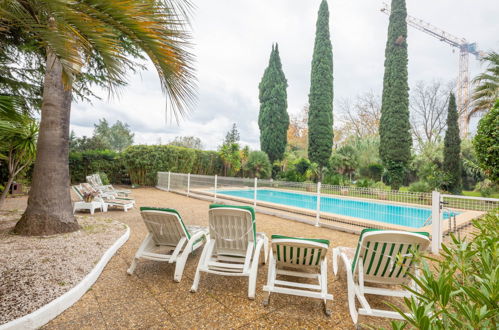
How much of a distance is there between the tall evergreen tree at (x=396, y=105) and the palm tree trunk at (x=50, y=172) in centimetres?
1604

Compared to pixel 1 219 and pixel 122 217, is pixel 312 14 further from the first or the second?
pixel 1 219

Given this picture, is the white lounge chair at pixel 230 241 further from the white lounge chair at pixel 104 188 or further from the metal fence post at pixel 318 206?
the white lounge chair at pixel 104 188

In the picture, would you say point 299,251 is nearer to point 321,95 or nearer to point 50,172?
point 50,172

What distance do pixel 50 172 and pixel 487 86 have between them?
55.2 ft

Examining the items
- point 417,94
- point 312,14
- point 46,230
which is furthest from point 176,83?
point 417,94

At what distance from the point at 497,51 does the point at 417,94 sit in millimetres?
14913

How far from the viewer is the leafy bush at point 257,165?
17.9 m

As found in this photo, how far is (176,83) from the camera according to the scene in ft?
7.48

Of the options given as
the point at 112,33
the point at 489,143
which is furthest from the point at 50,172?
the point at 489,143

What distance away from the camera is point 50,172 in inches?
171

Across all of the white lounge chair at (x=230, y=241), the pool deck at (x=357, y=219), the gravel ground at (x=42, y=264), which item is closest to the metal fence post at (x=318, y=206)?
the pool deck at (x=357, y=219)

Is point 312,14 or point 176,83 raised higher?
point 312,14

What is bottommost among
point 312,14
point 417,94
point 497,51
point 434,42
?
point 497,51

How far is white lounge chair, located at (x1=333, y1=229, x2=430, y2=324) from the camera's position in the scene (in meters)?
2.37
